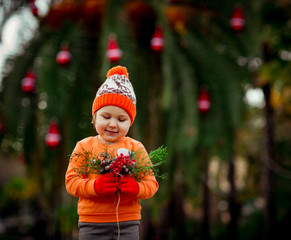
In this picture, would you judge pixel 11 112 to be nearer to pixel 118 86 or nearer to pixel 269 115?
pixel 118 86

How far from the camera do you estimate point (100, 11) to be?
16.1 ft

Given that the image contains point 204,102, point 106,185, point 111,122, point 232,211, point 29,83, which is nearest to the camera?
point 106,185

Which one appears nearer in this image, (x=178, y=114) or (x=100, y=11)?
(x=178, y=114)

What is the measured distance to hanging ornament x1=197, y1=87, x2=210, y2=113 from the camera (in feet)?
14.2

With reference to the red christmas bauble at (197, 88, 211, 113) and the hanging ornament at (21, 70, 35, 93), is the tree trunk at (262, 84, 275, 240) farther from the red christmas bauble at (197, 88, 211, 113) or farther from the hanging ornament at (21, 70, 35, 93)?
the hanging ornament at (21, 70, 35, 93)

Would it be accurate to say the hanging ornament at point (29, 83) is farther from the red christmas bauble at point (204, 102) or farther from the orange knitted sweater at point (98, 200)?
the orange knitted sweater at point (98, 200)

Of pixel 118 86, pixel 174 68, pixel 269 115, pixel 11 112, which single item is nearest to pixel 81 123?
pixel 11 112

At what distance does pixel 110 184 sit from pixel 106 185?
0.02 meters

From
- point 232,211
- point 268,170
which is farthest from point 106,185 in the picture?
point 232,211

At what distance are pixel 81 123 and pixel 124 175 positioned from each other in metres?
2.70

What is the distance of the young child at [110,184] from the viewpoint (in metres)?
1.34

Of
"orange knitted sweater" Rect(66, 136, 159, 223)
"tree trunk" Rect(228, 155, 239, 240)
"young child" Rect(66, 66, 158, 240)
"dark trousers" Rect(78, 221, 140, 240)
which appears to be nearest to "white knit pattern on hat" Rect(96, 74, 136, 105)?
"young child" Rect(66, 66, 158, 240)

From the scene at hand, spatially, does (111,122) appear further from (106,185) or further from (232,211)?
(232,211)

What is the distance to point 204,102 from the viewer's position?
4332 millimetres
